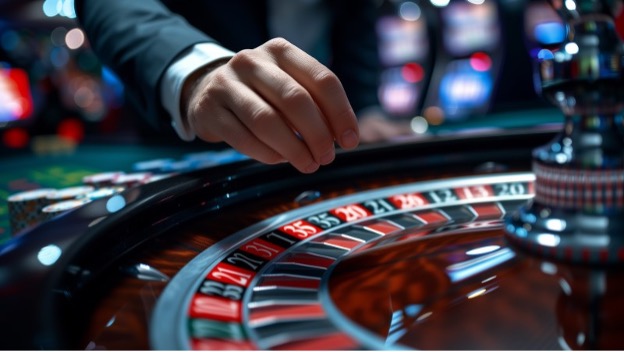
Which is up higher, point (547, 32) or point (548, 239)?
point (548, 239)

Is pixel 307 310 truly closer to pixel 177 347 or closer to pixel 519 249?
pixel 177 347

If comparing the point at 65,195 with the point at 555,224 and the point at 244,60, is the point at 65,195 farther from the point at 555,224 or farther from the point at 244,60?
the point at 555,224

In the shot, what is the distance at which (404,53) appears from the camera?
30.7 feet

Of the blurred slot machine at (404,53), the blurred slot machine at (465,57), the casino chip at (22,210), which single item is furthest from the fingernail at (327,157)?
the blurred slot machine at (404,53)

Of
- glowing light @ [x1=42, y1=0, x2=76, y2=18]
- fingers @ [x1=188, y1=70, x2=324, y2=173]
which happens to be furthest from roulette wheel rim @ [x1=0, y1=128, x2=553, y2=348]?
glowing light @ [x1=42, y1=0, x2=76, y2=18]

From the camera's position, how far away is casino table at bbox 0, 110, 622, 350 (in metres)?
0.59

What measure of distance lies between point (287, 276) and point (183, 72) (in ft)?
2.26

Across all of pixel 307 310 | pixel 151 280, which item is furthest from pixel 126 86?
pixel 307 310

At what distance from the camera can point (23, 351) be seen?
51 cm

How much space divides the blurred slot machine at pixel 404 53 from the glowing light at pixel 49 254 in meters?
8.63

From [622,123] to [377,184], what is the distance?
22.8 inches

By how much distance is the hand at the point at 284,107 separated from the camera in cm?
92

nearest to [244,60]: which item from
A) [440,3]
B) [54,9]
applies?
[440,3]

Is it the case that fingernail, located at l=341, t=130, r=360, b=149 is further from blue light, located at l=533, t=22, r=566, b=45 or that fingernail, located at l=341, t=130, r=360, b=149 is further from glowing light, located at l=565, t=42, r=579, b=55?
blue light, located at l=533, t=22, r=566, b=45
